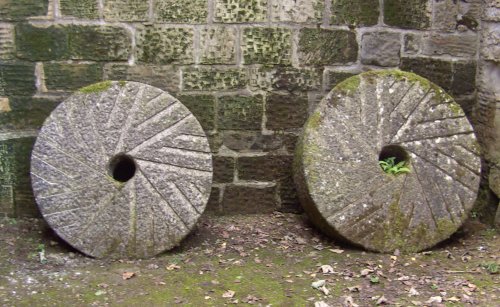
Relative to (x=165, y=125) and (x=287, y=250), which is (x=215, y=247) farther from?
(x=165, y=125)

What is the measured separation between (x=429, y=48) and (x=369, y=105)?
797 millimetres

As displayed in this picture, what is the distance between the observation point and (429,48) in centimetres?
411

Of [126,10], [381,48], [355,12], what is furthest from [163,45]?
[381,48]

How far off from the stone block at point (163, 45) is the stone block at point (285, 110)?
0.59m

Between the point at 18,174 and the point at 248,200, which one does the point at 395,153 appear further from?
the point at 18,174

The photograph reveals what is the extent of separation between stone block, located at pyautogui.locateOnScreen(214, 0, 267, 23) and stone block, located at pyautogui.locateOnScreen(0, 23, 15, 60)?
1219 millimetres

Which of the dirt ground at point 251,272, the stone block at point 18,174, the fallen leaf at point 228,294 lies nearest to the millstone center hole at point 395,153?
the dirt ground at point 251,272

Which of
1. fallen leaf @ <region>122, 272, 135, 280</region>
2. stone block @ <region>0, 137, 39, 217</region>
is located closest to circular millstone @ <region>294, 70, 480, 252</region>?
fallen leaf @ <region>122, 272, 135, 280</region>

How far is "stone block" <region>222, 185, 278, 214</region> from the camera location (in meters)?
4.06

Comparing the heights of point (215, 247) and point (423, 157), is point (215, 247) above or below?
below

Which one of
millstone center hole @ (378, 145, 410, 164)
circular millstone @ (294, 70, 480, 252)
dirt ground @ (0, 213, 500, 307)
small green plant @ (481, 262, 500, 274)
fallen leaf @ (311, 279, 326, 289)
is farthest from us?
millstone center hole @ (378, 145, 410, 164)

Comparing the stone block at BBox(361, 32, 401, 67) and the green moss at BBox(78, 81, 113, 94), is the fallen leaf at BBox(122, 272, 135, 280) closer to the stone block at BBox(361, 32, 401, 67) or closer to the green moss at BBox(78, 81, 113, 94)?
the green moss at BBox(78, 81, 113, 94)

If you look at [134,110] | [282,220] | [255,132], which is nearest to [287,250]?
[282,220]

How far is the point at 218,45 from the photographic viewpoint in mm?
3910
